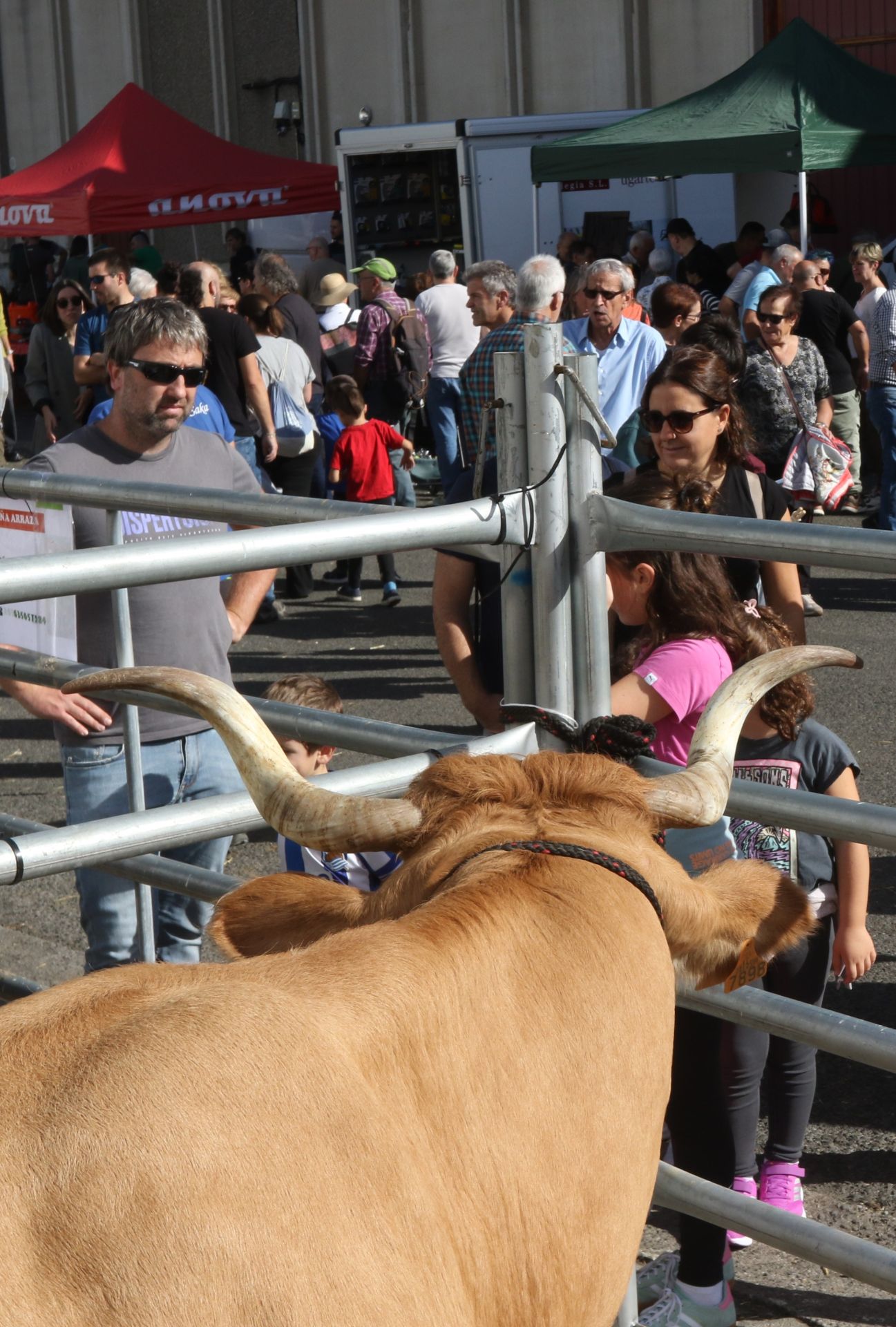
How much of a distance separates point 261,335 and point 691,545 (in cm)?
835

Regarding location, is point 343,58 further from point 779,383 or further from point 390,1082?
point 390,1082

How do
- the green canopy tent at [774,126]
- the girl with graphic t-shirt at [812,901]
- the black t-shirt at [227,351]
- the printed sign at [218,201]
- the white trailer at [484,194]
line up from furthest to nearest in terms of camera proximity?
1. the printed sign at [218,201]
2. the white trailer at [484,194]
3. the green canopy tent at [774,126]
4. the black t-shirt at [227,351]
5. the girl with graphic t-shirt at [812,901]

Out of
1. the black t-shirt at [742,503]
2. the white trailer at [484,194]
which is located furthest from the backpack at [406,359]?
the black t-shirt at [742,503]

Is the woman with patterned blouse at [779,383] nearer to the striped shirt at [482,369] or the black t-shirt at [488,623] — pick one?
the striped shirt at [482,369]

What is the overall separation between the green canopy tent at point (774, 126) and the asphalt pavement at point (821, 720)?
3.38 meters

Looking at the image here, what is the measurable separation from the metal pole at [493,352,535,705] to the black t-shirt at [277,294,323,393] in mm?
8762

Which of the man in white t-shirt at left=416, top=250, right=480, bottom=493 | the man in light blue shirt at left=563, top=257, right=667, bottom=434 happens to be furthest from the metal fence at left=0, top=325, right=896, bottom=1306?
the man in white t-shirt at left=416, top=250, right=480, bottom=493

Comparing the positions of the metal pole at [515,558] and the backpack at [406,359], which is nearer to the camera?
the metal pole at [515,558]

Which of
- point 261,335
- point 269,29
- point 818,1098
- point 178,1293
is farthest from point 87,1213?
point 269,29

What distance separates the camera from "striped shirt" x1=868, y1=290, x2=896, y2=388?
35.3 ft

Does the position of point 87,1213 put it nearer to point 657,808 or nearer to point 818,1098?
point 657,808

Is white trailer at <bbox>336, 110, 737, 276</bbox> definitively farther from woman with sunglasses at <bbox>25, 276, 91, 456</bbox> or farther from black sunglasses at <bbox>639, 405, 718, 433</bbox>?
black sunglasses at <bbox>639, 405, 718, 433</bbox>

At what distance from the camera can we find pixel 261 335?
10086mm

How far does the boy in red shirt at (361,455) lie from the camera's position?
9.93 meters
